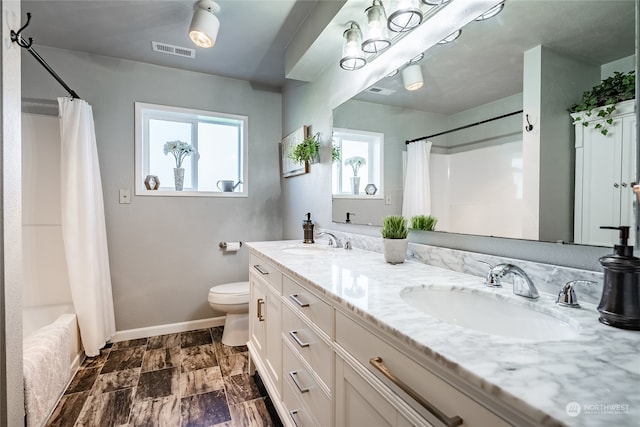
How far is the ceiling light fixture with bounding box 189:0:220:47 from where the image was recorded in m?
1.78

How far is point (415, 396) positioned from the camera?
573 millimetres

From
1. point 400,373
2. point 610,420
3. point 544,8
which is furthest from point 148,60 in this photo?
point 610,420

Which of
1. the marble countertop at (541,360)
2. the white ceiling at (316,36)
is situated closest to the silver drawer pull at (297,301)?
the marble countertop at (541,360)

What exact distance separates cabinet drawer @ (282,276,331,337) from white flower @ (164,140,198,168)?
1952 millimetres

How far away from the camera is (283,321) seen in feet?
4.48

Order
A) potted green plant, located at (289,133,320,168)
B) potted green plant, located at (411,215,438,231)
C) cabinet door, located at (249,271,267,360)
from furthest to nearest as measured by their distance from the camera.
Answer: potted green plant, located at (289,133,320,168), cabinet door, located at (249,271,267,360), potted green plant, located at (411,215,438,231)

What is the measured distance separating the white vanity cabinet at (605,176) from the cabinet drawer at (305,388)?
899mm

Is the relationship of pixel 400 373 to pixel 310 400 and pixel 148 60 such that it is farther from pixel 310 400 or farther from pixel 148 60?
pixel 148 60

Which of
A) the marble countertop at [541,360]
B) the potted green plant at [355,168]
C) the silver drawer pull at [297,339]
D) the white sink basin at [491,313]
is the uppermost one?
the potted green plant at [355,168]

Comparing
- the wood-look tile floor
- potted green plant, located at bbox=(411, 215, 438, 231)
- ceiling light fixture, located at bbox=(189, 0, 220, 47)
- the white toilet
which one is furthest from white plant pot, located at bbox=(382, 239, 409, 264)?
ceiling light fixture, located at bbox=(189, 0, 220, 47)

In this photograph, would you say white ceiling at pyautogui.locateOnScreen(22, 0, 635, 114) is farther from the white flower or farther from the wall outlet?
the wall outlet

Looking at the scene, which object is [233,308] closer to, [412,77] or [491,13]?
[412,77]

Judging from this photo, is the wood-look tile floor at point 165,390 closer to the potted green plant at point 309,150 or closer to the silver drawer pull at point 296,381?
the silver drawer pull at point 296,381

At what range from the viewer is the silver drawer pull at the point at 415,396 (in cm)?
50
